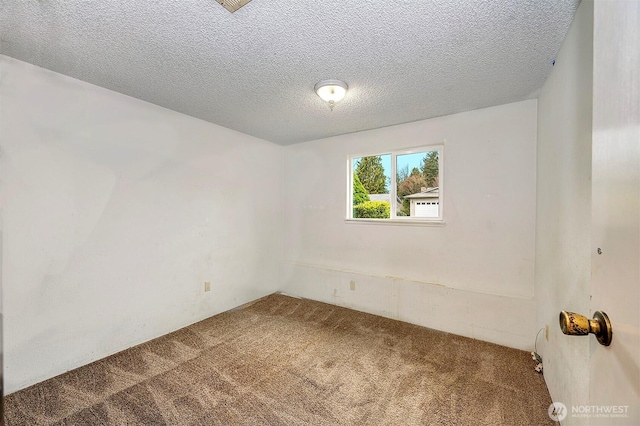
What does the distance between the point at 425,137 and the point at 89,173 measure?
11.0 ft

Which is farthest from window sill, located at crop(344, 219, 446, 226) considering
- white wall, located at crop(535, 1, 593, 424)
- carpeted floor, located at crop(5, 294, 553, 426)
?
carpeted floor, located at crop(5, 294, 553, 426)

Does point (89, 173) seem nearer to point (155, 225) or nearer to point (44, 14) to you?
point (155, 225)

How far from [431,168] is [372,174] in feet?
2.51

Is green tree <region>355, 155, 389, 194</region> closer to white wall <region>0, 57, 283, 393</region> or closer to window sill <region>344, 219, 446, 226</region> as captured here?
window sill <region>344, 219, 446, 226</region>

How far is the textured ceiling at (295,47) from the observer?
1444mm

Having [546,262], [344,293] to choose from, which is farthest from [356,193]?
[546,262]

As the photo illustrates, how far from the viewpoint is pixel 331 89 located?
7.34 feet

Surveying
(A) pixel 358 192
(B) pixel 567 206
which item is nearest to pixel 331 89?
(A) pixel 358 192

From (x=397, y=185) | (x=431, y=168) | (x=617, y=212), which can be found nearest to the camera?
(x=617, y=212)

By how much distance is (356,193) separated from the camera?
3.74 meters

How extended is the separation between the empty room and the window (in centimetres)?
3

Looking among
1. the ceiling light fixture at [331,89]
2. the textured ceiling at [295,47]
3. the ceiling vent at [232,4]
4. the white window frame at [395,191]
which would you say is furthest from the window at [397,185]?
the ceiling vent at [232,4]

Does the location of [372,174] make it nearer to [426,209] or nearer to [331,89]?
[426,209]

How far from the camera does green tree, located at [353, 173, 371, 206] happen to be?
3664mm
